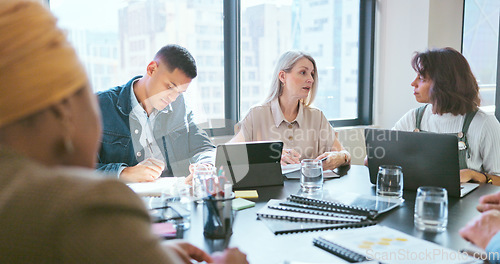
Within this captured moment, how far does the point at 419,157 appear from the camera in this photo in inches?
66.8

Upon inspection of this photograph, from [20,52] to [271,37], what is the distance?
3384mm

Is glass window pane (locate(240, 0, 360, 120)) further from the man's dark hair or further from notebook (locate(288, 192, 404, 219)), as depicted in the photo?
notebook (locate(288, 192, 404, 219))

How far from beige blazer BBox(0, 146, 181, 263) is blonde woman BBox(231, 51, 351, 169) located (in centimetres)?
215

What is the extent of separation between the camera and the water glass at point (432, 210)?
4.13 ft

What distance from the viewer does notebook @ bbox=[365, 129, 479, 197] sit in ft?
5.29

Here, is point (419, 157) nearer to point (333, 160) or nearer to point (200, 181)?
point (333, 160)

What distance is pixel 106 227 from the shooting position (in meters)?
0.55

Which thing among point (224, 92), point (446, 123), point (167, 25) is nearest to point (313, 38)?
point (224, 92)

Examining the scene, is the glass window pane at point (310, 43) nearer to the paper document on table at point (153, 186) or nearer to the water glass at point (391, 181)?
the paper document on table at point (153, 186)

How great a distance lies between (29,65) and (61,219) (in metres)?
0.21

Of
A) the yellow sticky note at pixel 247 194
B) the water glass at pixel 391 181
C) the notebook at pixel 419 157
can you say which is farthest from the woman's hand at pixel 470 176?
the yellow sticky note at pixel 247 194

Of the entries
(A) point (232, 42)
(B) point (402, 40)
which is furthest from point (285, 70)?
(B) point (402, 40)

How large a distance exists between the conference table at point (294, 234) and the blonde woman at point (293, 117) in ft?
3.42

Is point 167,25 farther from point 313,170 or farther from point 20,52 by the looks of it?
point 20,52
